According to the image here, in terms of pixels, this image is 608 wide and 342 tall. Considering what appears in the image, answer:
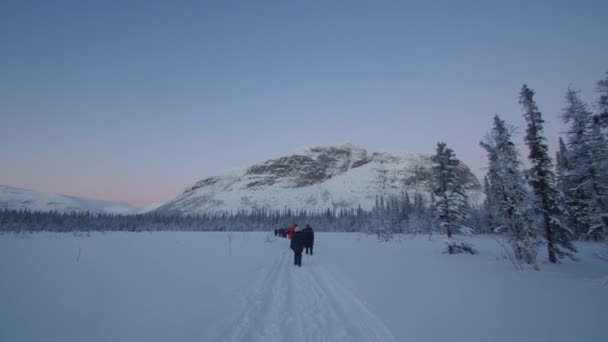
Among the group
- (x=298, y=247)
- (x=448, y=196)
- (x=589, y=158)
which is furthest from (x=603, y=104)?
(x=298, y=247)

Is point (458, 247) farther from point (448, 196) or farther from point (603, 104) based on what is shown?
point (603, 104)

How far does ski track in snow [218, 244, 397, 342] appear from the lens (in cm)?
497

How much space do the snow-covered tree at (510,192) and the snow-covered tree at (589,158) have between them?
2.76m

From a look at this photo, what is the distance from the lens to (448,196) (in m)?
22.9

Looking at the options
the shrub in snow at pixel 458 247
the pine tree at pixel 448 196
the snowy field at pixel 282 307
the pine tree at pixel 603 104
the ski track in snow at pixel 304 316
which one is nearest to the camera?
the snowy field at pixel 282 307

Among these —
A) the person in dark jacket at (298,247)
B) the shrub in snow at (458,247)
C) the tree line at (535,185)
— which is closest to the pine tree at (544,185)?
the tree line at (535,185)

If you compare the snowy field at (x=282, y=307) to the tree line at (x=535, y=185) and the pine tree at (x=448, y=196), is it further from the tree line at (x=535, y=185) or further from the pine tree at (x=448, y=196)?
the pine tree at (x=448, y=196)

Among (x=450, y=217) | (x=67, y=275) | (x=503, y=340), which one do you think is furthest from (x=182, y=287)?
(x=450, y=217)

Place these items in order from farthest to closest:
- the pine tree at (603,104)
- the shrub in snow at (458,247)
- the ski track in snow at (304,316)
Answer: the shrub in snow at (458,247), the pine tree at (603,104), the ski track in snow at (304,316)

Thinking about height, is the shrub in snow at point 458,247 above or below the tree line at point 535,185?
below

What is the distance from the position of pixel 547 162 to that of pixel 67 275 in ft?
84.0

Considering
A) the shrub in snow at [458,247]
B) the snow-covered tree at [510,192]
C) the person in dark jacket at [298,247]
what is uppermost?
the snow-covered tree at [510,192]

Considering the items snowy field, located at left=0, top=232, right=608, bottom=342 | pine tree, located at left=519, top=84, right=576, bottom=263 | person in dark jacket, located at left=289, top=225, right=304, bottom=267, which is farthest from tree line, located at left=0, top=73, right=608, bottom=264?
person in dark jacket, located at left=289, top=225, right=304, bottom=267

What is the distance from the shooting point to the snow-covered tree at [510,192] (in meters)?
15.0
